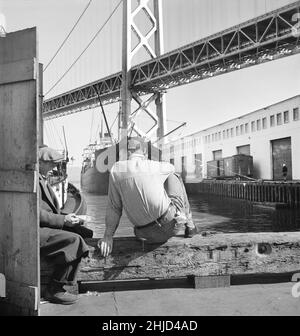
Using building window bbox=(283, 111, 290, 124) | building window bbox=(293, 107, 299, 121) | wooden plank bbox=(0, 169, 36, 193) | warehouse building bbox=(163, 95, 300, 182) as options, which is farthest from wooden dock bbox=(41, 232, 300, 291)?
building window bbox=(283, 111, 290, 124)

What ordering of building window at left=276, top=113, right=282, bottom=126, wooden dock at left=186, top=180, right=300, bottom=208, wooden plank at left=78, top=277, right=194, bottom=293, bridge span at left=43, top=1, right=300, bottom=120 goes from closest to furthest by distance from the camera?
wooden plank at left=78, top=277, right=194, bottom=293, wooden dock at left=186, top=180, right=300, bottom=208, bridge span at left=43, top=1, right=300, bottom=120, building window at left=276, top=113, right=282, bottom=126

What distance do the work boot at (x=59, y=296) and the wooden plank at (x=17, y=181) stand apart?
2.86 ft

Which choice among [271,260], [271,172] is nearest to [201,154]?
[271,172]

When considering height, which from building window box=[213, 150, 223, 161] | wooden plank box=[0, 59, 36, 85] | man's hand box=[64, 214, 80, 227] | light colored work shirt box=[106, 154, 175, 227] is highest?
building window box=[213, 150, 223, 161]

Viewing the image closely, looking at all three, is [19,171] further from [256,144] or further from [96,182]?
[96,182]

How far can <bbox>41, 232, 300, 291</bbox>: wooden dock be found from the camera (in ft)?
10.6

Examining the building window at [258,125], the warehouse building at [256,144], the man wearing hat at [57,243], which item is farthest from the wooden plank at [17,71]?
the building window at [258,125]

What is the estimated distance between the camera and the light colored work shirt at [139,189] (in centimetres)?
302

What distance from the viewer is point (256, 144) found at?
38781 millimetres

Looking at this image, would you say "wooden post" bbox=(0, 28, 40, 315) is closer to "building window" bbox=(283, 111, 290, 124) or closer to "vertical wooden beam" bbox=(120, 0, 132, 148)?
"vertical wooden beam" bbox=(120, 0, 132, 148)

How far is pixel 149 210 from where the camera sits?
3064 mm

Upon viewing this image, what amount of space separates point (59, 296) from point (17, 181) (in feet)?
3.21

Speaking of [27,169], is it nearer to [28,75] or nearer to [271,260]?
[28,75]

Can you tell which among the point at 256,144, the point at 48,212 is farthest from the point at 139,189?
the point at 256,144
